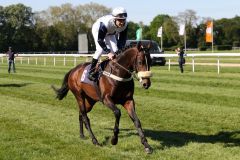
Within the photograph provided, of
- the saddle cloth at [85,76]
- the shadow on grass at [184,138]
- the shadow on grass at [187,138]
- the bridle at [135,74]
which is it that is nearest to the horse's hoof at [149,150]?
the shadow on grass at [184,138]

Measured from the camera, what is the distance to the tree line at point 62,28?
4021 inches

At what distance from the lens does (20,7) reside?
11500cm

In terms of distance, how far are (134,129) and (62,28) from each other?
9799cm

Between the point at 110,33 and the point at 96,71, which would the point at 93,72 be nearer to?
the point at 96,71

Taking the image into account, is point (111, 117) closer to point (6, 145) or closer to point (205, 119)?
point (205, 119)

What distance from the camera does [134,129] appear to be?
29.7 feet

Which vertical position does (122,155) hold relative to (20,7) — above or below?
below

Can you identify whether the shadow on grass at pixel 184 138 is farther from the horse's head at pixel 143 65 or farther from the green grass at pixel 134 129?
the horse's head at pixel 143 65

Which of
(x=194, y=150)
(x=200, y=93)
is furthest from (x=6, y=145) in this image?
(x=200, y=93)

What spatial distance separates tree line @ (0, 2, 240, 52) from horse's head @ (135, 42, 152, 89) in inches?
3616

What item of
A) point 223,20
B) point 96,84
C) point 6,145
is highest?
point 223,20

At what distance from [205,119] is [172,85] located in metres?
7.81

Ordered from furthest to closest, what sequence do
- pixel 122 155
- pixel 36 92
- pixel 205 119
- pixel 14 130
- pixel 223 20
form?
pixel 223 20
pixel 36 92
pixel 205 119
pixel 14 130
pixel 122 155

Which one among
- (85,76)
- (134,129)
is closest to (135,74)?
(85,76)
